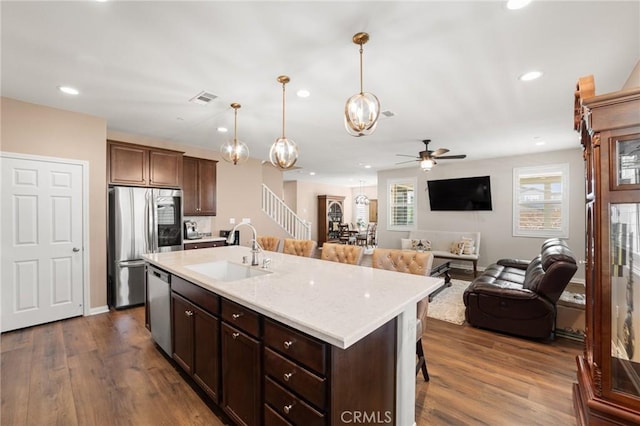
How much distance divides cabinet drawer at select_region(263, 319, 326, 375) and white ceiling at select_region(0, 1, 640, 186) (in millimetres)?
1964

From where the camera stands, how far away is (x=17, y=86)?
2.95 m

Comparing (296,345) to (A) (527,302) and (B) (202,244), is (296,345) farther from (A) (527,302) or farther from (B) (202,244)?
(B) (202,244)

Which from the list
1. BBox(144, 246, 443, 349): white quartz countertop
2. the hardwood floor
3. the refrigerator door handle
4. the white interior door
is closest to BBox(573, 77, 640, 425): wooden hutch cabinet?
the hardwood floor

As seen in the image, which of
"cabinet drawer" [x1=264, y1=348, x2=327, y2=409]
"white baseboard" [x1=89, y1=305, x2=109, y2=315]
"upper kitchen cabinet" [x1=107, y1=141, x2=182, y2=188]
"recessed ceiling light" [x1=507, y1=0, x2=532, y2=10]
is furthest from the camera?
"upper kitchen cabinet" [x1=107, y1=141, x2=182, y2=188]

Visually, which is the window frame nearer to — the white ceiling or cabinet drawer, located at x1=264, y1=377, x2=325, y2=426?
the white ceiling

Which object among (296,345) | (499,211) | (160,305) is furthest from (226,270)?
(499,211)

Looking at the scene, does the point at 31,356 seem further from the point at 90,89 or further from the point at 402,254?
the point at 402,254

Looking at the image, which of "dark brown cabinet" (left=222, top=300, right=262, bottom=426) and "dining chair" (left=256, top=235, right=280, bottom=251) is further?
"dining chair" (left=256, top=235, right=280, bottom=251)

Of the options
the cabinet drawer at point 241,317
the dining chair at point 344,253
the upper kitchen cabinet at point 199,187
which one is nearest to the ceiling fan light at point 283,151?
the dining chair at point 344,253

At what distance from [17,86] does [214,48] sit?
2426mm

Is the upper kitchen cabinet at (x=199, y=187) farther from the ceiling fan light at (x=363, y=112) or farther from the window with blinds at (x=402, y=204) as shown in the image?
the window with blinds at (x=402, y=204)

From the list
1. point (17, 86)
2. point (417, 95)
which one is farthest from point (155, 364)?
→ point (417, 95)

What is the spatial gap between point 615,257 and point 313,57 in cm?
241

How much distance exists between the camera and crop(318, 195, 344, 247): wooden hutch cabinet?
11.6 m
